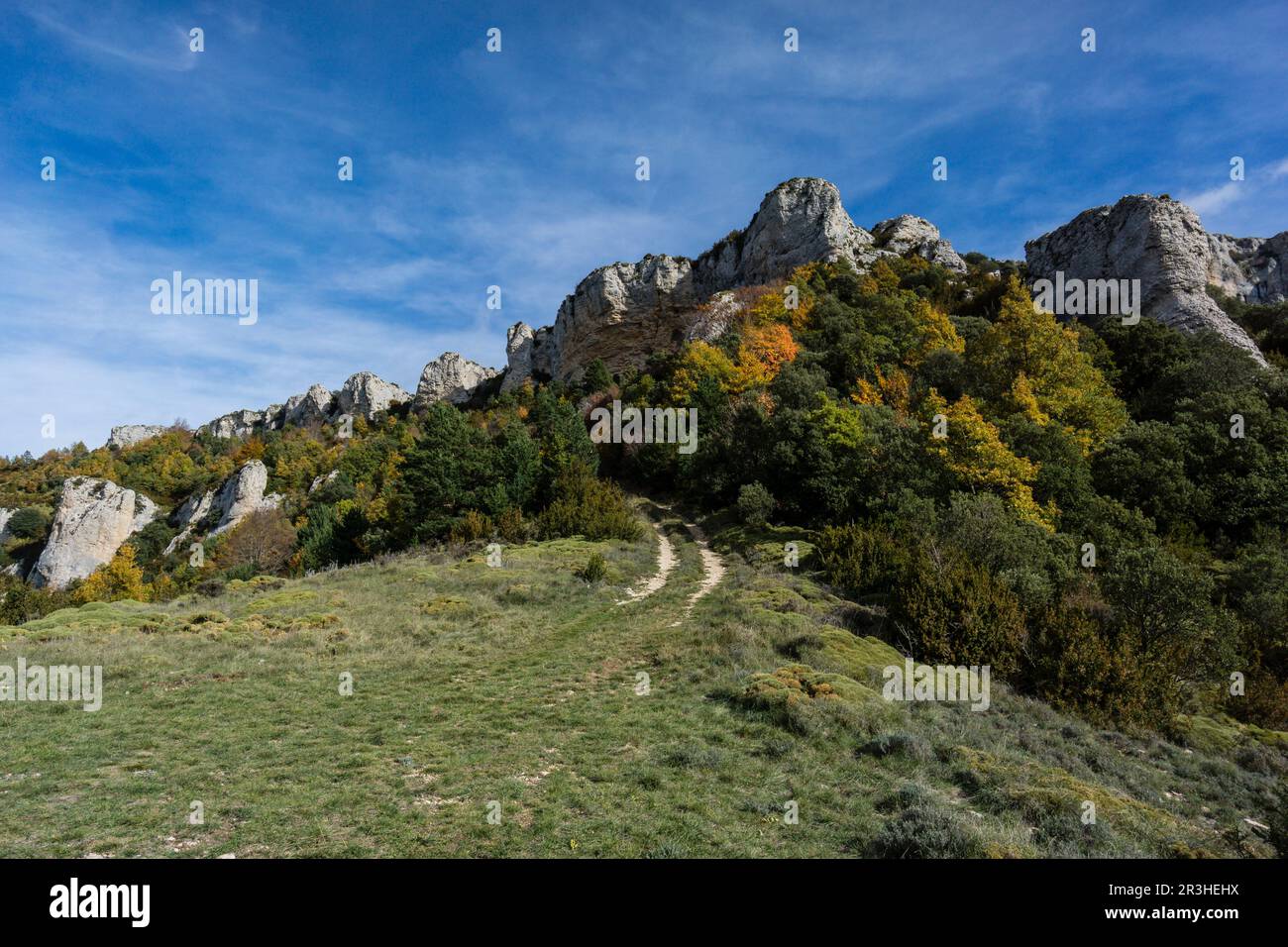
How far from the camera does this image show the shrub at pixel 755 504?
3309 centimetres

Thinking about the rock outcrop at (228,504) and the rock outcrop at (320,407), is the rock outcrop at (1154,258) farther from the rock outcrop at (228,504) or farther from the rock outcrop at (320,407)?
the rock outcrop at (320,407)

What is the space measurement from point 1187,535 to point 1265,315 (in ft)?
119

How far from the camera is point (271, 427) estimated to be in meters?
128

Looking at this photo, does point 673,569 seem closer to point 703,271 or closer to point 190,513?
point 703,271

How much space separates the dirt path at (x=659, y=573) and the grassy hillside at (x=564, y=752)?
3804mm

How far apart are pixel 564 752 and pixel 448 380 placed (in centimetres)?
11157

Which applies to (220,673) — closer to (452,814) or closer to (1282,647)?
(452,814)

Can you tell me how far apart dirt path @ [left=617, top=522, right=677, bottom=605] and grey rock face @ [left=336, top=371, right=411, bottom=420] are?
3757 inches

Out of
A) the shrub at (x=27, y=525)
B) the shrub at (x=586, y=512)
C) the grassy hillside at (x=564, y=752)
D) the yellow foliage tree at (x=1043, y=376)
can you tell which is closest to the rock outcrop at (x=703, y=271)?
the yellow foliage tree at (x=1043, y=376)

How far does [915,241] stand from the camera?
76.1 metres

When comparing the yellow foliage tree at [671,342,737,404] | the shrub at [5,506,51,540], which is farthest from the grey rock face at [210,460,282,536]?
the yellow foliage tree at [671,342,737,404]

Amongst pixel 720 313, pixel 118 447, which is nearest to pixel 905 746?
pixel 720 313
